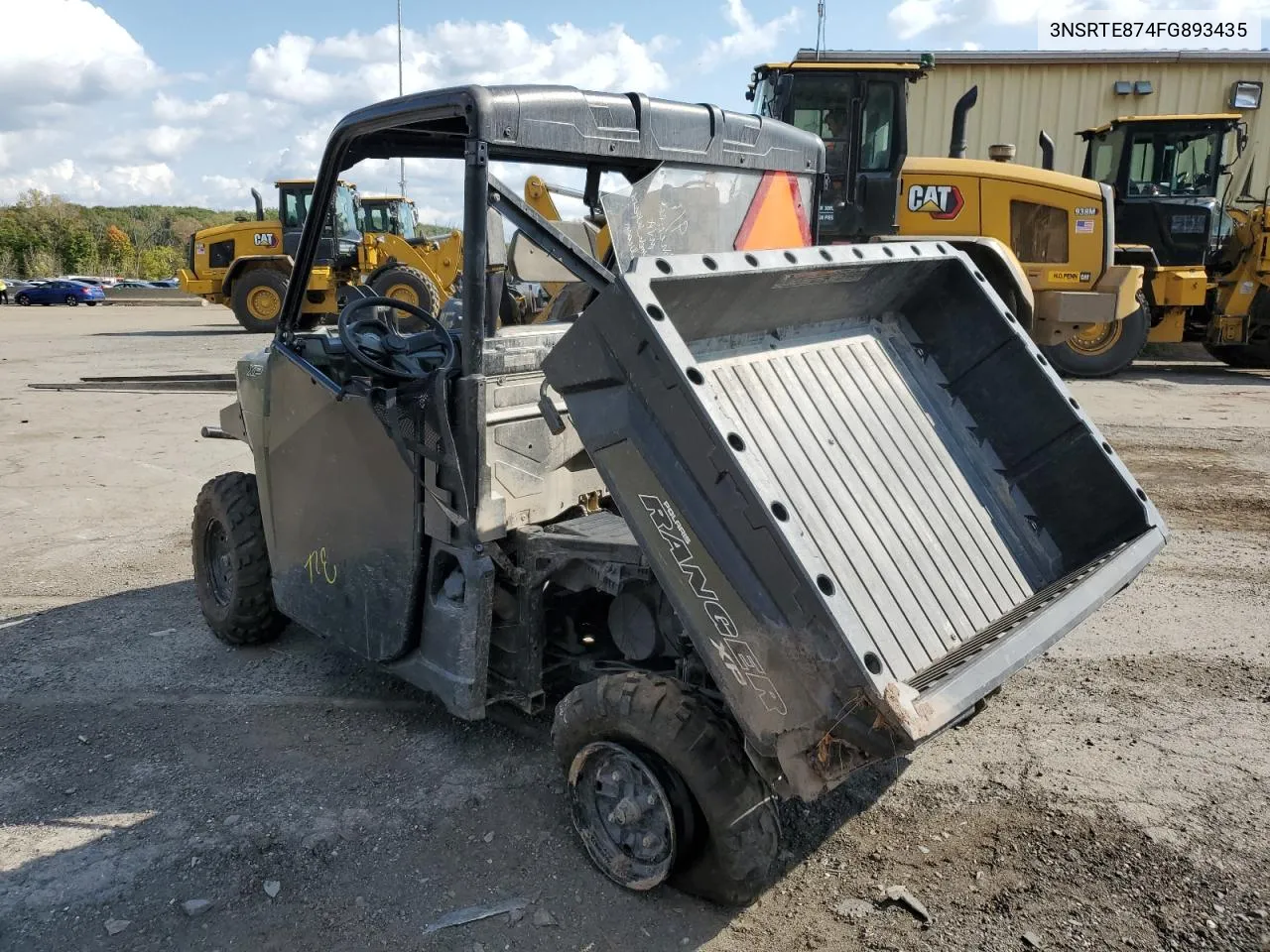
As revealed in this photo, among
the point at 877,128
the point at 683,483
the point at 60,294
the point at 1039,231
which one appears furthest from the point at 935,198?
the point at 60,294

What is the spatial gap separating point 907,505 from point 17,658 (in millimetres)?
3827

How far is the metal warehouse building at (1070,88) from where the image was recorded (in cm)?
1738

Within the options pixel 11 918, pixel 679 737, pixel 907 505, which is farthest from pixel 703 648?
pixel 11 918

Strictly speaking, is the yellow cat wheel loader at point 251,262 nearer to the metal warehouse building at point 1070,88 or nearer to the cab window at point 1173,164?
the metal warehouse building at point 1070,88

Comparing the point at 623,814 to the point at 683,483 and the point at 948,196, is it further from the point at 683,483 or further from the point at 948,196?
the point at 948,196

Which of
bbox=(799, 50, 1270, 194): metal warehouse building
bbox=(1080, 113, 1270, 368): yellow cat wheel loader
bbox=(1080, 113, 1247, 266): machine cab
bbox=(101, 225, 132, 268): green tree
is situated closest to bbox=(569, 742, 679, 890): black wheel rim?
bbox=(1080, 113, 1270, 368): yellow cat wheel loader

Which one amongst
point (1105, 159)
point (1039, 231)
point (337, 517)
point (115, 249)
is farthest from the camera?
point (115, 249)

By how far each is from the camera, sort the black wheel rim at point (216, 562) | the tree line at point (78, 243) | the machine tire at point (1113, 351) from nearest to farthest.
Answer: the black wheel rim at point (216, 562), the machine tire at point (1113, 351), the tree line at point (78, 243)

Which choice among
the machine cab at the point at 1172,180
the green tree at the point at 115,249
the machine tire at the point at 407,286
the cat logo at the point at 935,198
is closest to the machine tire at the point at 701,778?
the cat logo at the point at 935,198

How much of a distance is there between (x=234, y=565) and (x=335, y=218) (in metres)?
11.9

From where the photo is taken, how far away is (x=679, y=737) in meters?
2.50

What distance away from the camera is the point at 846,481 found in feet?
9.28

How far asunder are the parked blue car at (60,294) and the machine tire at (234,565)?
3608 centimetres

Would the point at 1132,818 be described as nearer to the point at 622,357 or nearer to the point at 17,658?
the point at 622,357
